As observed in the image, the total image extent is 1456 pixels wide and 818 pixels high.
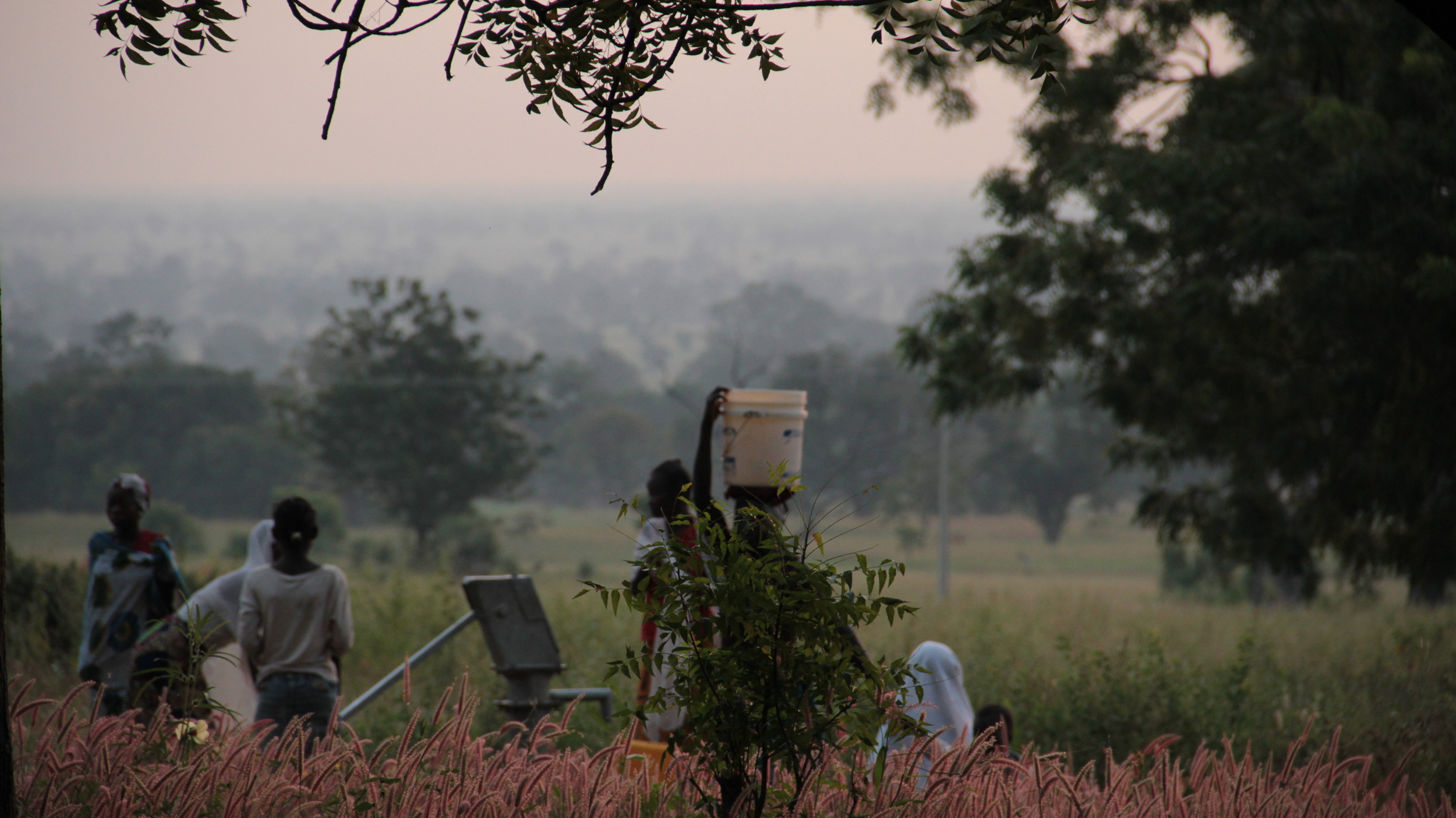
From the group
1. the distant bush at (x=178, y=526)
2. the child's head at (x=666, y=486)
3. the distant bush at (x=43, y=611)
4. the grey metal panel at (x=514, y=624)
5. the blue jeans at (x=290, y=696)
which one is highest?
the child's head at (x=666, y=486)

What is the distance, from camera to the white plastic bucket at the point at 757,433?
4117 mm

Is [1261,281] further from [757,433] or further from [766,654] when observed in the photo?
[766,654]

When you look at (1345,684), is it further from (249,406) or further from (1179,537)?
(249,406)

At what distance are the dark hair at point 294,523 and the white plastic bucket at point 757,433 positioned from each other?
77.3 inches

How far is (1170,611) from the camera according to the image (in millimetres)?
19812

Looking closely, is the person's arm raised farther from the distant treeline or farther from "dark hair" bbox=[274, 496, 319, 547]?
the distant treeline

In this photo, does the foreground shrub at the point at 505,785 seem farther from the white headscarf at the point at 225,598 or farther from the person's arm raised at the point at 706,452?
the white headscarf at the point at 225,598

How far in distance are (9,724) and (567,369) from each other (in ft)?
332

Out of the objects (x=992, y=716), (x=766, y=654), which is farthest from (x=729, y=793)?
(x=992, y=716)

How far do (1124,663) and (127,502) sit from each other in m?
7.33

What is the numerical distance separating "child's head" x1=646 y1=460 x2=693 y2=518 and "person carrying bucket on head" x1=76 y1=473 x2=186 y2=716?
2.18 metres

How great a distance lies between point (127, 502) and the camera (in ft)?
18.5

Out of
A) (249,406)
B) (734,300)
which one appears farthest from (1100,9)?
(734,300)

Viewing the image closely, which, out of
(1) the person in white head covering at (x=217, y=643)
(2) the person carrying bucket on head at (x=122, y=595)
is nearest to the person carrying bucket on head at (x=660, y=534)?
(1) the person in white head covering at (x=217, y=643)
